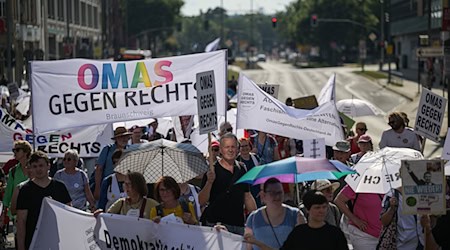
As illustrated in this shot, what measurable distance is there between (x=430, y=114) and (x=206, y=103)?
12.9ft

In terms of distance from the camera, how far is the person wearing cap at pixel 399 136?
563 inches

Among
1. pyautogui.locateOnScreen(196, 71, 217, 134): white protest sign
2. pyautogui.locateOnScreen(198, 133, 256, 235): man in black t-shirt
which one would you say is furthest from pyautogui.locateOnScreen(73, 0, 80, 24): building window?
pyautogui.locateOnScreen(198, 133, 256, 235): man in black t-shirt

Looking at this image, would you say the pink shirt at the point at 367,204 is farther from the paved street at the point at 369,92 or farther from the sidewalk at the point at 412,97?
the paved street at the point at 369,92

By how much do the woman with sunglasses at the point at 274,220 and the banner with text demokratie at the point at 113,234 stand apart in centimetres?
22

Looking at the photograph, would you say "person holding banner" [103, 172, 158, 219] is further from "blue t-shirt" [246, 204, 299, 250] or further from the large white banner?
the large white banner

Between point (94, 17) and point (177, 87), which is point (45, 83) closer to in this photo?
point (177, 87)

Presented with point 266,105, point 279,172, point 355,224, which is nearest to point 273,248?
point 279,172

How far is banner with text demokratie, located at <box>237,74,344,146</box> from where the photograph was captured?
14.3 metres

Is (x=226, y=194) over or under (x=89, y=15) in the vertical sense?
under

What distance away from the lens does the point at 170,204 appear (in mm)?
9289

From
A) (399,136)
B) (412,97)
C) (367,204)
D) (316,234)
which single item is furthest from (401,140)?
(412,97)

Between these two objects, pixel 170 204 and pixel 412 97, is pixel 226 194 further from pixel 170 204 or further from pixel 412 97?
pixel 412 97

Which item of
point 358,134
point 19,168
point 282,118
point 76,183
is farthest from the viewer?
point 358,134

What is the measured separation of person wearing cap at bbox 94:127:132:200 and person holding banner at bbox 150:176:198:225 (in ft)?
11.2
